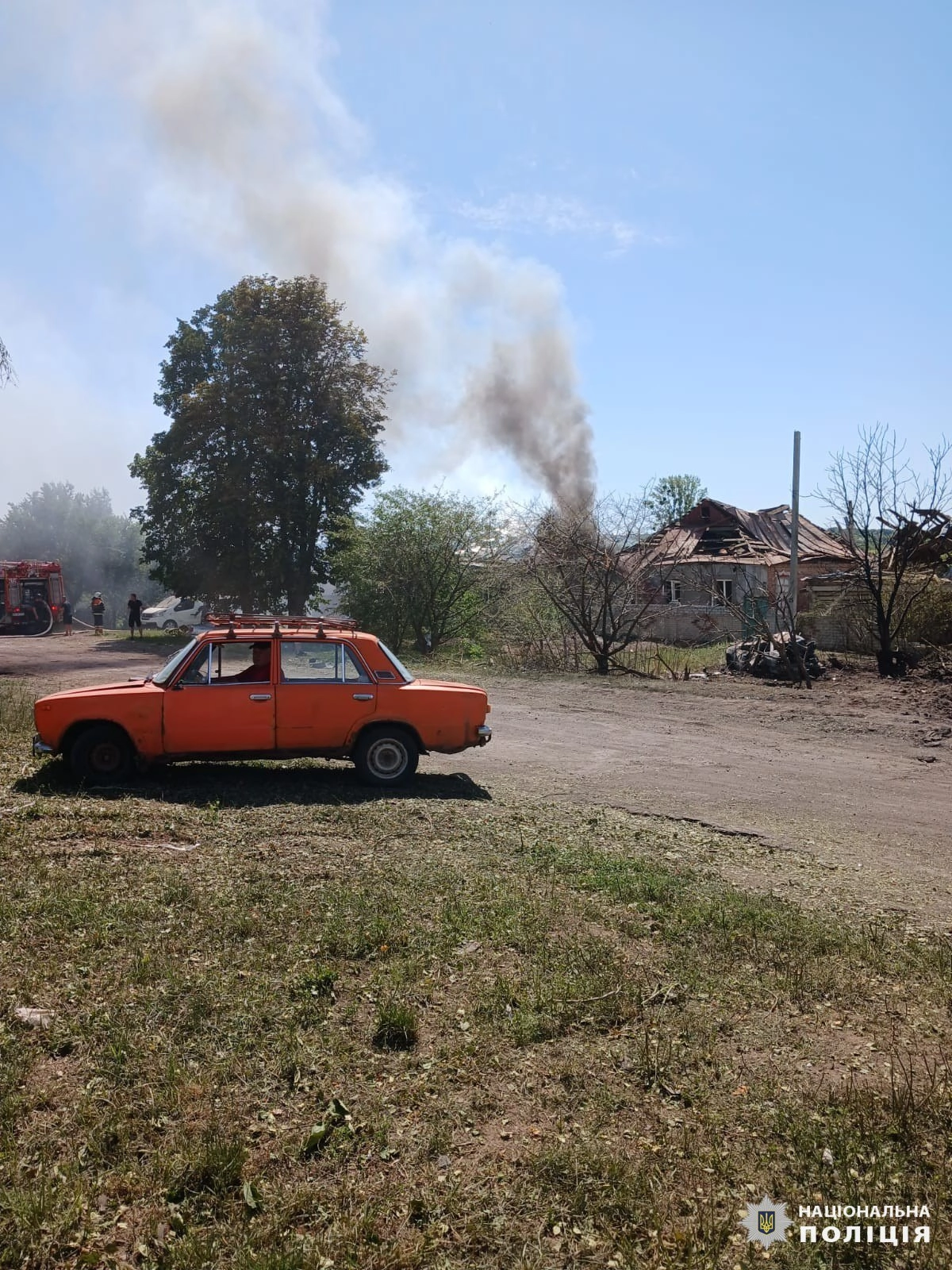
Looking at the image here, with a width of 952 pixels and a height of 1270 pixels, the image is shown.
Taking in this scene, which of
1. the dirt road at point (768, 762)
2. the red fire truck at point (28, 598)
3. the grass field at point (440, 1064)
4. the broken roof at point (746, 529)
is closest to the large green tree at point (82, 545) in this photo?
the red fire truck at point (28, 598)

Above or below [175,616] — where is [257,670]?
below

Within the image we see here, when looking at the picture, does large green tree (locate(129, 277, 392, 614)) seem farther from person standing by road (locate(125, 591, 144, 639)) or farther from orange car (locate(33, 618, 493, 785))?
orange car (locate(33, 618, 493, 785))

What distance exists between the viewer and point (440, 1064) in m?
4.03

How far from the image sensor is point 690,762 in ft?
37.8

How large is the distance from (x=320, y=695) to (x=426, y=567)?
55.1 ft

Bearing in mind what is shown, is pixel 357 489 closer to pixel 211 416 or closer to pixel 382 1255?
pixel 211 416

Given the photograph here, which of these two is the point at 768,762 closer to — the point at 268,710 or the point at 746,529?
the point at 268,710

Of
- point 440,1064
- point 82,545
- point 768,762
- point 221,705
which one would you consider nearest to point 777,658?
point 768,762

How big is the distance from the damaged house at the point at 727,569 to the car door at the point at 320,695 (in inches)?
495

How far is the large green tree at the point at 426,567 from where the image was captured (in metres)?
25.7

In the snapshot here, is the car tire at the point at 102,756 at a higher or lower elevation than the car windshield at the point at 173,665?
lower

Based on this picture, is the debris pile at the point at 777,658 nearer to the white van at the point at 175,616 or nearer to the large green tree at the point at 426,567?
the large green tree at the point at 426,567

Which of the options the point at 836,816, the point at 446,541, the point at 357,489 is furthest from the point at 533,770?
the point at 357,489

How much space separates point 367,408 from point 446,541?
9.45 m
